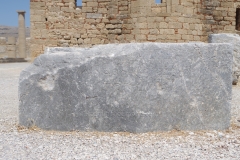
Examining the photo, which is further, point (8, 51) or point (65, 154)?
point (8, 51)

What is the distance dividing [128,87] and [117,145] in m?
0.61

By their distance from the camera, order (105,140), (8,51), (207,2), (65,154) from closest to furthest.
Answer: (65,154) < (105,140) < (207,2) < (8,51)

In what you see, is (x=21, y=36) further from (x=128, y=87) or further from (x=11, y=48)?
(x=128, y=87)

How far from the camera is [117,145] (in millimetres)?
2689

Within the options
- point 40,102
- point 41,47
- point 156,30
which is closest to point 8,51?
point 41,47

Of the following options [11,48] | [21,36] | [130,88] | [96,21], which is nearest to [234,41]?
[130,88]

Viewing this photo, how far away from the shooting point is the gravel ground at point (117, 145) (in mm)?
2461

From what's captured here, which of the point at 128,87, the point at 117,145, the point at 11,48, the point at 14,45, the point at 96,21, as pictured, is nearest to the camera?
the point at 117,145

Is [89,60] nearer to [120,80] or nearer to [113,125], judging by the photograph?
[120,80]

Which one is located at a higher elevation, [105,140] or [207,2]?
[207,2]

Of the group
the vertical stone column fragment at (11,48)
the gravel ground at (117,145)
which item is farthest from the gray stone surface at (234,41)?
the vertical stone column fragment at (11,48)

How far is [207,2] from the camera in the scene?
955 centimetres

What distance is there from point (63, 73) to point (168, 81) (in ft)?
3.63

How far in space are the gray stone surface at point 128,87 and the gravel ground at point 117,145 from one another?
5.2 inches
